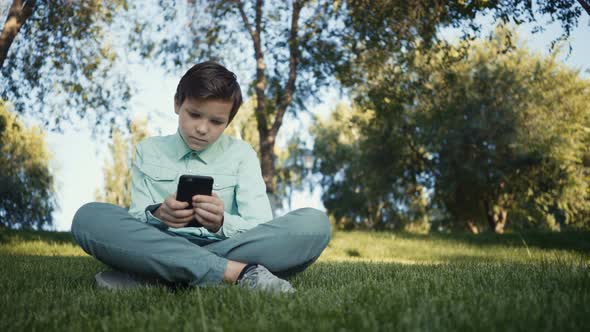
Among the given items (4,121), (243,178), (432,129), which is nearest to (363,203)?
(432,129)

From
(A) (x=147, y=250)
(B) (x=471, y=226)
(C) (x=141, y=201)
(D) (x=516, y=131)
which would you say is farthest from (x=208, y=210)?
(B) (x=471, y=226)

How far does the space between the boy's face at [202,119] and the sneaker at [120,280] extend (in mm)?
929

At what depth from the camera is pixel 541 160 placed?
2039 centimetres

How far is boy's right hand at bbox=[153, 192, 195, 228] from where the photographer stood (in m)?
2.83

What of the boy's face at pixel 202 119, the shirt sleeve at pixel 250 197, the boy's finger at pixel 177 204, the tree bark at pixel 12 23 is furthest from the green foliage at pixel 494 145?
the boy's finger at pixel 177 204

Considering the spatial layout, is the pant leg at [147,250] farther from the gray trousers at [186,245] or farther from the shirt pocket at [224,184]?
the shirt pocket at [224,184]

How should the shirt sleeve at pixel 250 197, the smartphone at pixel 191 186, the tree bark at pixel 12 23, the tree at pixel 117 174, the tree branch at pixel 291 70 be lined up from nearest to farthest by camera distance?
the smartphone at pixel 191 186
the shirt sleeve at pixel 250 197
the tree bark at pixel 12 23
the tree branch at pixel 291 70
the tree at pixel 117 174

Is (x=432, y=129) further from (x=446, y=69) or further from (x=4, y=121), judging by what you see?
(x=4, y=121)

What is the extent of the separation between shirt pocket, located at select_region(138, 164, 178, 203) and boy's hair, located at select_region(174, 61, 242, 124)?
0.48 metres

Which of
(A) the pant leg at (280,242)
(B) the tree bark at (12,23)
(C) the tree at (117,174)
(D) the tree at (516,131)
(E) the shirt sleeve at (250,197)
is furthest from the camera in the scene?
(C) the tree at (117,174)

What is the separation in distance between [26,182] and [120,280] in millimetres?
23467

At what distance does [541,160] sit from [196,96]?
65.7ft

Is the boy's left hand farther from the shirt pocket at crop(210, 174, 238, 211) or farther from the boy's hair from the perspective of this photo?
the boy's hair

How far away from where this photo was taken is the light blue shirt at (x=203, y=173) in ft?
11.5
